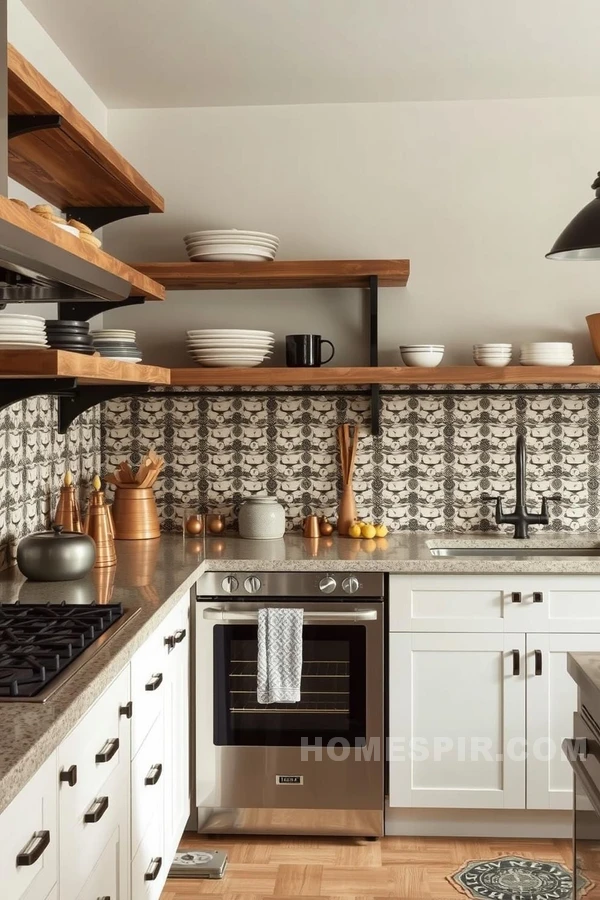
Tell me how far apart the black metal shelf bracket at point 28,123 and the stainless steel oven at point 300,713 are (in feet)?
5.15

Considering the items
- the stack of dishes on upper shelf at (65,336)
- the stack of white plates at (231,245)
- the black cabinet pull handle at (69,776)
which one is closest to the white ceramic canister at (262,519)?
the stack of white plates at (231,245)

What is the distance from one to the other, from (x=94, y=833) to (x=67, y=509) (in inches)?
59.3

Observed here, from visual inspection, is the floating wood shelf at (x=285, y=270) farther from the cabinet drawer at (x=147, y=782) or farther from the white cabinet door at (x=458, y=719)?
the cabinet drawer at (x=147, y=782)

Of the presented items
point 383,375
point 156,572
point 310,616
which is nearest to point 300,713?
point 310,616

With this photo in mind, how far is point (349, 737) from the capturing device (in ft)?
10.7

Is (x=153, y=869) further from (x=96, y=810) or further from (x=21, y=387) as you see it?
(x=21, y=387)

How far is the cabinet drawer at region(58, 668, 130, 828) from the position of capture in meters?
1.71

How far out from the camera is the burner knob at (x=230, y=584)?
326 cm

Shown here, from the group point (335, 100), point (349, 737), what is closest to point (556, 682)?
point (349, 737)

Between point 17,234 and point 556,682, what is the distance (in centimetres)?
245

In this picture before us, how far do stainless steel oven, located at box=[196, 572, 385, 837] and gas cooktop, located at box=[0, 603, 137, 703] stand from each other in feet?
2.94

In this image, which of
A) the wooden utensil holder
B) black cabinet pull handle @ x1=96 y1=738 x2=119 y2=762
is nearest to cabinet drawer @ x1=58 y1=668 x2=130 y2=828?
black cabinet pull handle @ x1=96 y1=738 x2=119 y2=762

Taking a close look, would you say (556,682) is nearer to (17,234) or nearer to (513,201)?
(513,201)

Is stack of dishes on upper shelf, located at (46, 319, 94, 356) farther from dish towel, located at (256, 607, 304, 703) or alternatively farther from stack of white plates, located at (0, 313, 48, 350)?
dish towel, located at (256, 607, 304, 703)
